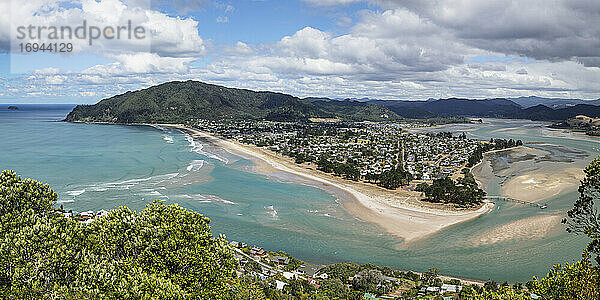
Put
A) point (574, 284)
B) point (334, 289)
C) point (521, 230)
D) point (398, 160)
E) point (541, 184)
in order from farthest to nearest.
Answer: point (398, 160), point (541, 184), point (521, 230), point (334, 289), point (574, 284)

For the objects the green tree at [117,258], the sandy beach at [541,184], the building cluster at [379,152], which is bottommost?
the sandy beach at [541,184]

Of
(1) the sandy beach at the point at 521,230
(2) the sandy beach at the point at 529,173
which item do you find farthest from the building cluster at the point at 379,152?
(1) the sandy beach at the point at 521,230

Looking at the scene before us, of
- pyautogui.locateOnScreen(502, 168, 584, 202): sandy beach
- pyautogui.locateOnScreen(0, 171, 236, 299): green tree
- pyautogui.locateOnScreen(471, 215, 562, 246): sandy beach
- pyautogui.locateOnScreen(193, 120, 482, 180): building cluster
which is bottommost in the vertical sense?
pyautogui.locateOnScreen(471, 215, 562, 246): sandy beach

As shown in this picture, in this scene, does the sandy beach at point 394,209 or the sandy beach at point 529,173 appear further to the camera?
the sandy beach at point 529,173

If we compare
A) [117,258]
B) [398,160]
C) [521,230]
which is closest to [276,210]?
[521,230]

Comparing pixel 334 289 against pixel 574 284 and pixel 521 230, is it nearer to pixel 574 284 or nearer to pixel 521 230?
pixel 574 284

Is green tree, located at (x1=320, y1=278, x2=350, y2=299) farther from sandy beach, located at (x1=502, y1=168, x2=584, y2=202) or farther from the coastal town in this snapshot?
sandy beach, located at (x1=502, y1=168, x2=584, y2=202)

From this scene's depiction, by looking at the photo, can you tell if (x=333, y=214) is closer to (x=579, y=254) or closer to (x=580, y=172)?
(x=579, y=254)

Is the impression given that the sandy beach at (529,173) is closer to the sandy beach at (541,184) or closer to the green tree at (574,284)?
the sandy beach at (541,184)

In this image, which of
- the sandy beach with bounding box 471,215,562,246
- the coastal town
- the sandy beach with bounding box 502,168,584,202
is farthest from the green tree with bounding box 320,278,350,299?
the sandy beach with bounding box 502,168,584,202
